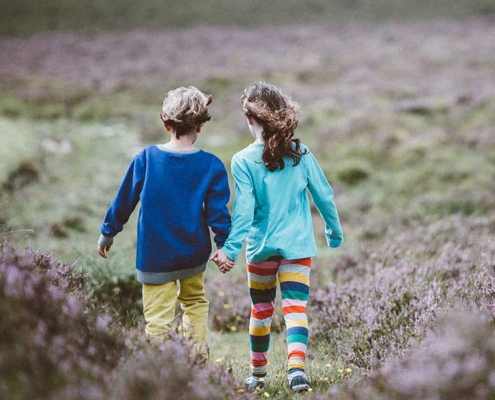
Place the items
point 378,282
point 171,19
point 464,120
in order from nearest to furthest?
point 378,282
point 464,120
point 171,19

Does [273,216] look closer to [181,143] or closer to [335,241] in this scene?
[335,241]

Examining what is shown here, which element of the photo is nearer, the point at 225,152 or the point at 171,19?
the point at 225,152

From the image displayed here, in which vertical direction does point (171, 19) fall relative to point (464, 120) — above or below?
above

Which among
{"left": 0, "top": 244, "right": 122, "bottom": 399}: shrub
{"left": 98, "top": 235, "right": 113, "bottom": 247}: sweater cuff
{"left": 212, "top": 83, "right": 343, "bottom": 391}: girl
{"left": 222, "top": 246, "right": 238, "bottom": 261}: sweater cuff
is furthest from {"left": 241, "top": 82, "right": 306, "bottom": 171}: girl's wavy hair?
{"left": 0, "top": 244, "right": 122, "bottom": 399}: shrub

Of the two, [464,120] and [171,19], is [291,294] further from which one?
[171,19]

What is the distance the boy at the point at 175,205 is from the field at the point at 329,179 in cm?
39

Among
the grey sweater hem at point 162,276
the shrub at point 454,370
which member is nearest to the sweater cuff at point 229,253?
the grey sweater hem at point 162,276

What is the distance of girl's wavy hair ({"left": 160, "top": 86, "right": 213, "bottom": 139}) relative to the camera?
143 inches

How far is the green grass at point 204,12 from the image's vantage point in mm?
38219

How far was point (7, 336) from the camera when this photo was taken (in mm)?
2334

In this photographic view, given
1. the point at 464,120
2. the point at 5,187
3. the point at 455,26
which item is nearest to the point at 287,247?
the point at 5,187

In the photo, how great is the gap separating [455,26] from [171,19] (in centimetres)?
1764

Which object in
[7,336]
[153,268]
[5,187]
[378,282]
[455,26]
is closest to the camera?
[7,336]

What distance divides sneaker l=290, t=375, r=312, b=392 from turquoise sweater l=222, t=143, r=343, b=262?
696 millimetres
